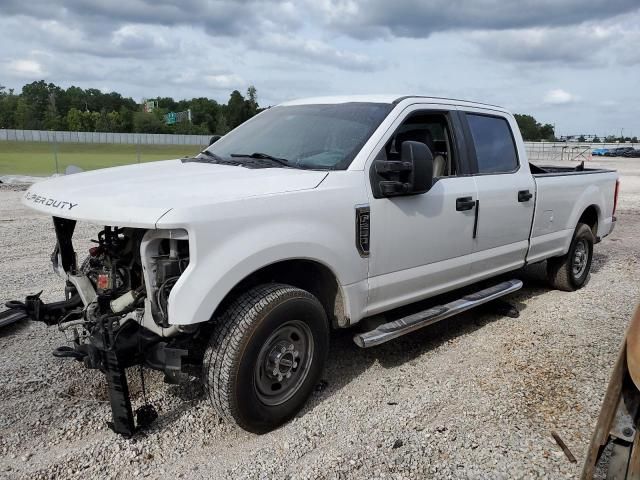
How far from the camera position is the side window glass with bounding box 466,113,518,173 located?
4.84 meters

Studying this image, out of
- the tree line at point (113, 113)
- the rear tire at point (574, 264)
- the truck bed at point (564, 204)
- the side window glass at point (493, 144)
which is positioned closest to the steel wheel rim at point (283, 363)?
the side window glass at point (493, 144)

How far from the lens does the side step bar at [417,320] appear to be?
147 inches

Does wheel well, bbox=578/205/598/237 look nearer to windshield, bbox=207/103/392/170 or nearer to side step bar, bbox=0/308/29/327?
windshield, bbox=207/103/392/170

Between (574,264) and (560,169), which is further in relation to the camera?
(560,169)

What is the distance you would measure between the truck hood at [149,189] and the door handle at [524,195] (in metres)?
2.31

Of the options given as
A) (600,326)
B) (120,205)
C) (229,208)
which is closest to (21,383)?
(120,205)

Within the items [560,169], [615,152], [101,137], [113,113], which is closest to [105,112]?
[113,113]

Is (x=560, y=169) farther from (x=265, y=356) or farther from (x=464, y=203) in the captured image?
(x=265, y=356)

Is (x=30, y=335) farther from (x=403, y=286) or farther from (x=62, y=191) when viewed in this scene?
(x=403, y=286)

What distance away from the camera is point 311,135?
13.6ft

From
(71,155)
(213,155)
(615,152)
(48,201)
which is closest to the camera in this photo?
(48,201)

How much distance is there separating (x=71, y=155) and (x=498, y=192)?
28.9 meters

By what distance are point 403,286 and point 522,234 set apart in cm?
178

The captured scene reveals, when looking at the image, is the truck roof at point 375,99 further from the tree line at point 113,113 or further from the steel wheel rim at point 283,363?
the tree line at point 113,113
